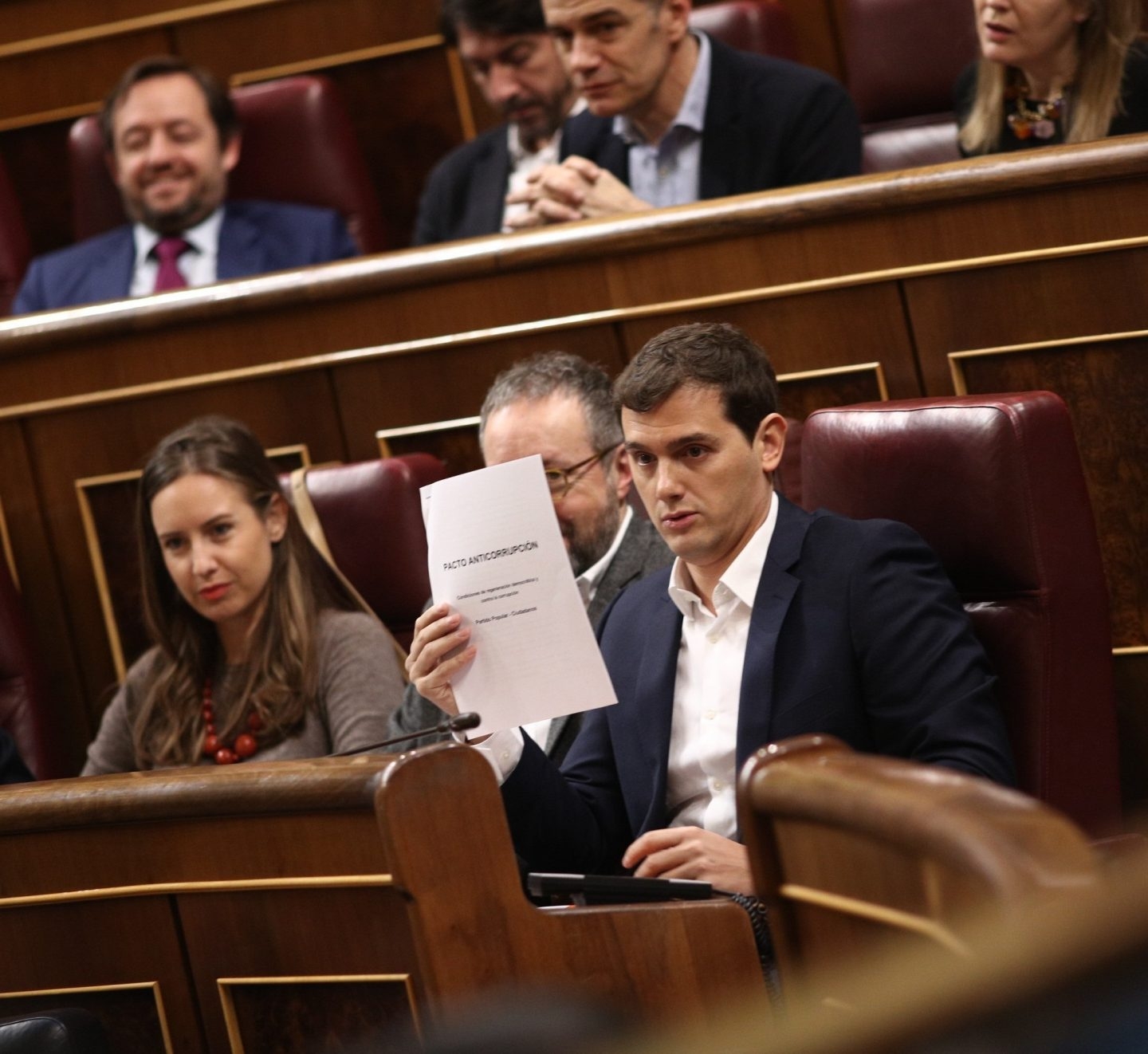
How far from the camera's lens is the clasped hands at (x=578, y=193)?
245 cm

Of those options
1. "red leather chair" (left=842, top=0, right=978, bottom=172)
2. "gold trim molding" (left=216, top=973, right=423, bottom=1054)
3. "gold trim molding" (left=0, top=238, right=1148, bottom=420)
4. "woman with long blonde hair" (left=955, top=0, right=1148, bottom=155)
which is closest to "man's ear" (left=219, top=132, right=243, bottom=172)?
"gold trim molding" (left=0, top=238, right=1148, bottom=420)

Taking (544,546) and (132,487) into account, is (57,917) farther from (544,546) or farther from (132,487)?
(132,487)

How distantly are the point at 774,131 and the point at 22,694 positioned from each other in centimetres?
135

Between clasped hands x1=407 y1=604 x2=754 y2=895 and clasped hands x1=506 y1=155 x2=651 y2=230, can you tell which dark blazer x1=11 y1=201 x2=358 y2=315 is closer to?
clasped hands x1=506 y1=155 x2=651 y2=230

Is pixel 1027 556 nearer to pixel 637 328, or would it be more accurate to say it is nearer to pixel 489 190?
pixel 637 328

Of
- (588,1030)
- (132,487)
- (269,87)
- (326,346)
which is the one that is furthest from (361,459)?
(588,1030)

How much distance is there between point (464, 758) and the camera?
1.38 m

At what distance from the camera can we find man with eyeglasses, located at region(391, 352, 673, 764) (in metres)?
1.99

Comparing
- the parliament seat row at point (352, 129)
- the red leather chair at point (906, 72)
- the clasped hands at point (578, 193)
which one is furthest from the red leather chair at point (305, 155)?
the red leather chair at point (906, 72)

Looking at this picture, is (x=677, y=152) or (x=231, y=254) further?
(x=231, y=254)

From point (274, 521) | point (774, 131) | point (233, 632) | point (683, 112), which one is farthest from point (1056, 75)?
point (233, 632)

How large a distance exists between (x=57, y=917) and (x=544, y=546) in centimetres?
60

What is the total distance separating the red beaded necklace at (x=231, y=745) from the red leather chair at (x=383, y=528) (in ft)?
0.74

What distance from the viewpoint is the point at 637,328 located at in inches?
89.2
